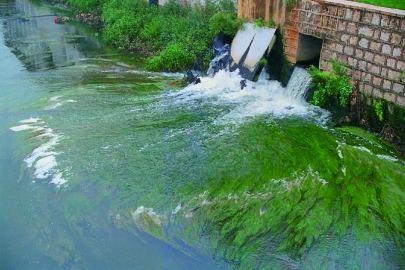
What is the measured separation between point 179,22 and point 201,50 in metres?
2.39

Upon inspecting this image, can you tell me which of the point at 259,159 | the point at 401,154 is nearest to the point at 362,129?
the point at 401,154

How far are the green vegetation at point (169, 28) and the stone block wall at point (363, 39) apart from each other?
11.9 ft

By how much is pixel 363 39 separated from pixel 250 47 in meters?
4.15

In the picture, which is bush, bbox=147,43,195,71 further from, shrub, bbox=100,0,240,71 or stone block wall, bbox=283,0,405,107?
stone block wall, bbox=283,0,405,107

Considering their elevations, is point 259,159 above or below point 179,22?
below

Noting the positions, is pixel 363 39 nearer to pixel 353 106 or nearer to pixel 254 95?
pixel 353 106

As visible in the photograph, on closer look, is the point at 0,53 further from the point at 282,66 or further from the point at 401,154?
the point at 401,154

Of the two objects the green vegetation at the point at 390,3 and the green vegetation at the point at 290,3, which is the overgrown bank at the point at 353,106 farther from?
the green vegetation at the point at 290,3

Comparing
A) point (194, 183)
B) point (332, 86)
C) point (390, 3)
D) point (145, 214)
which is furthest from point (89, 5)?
point (145, 214)

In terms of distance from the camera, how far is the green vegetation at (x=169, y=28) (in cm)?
1614

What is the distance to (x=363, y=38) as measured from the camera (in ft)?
36.1

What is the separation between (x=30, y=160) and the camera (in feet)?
34.0

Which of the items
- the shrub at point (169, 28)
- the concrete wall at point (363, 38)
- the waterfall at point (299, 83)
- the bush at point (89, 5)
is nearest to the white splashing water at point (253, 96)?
the waterfall at point (299, 83)

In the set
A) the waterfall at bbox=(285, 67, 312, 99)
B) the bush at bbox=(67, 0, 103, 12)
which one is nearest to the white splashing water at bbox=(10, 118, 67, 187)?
the waterfall at bbox=(285, 67, 312, 99)
